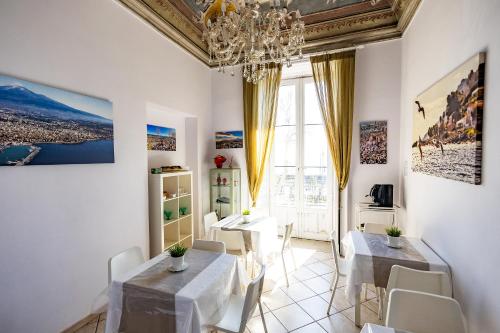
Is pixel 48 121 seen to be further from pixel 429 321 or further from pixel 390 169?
pixel 390 169

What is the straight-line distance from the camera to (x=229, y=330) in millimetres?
1772

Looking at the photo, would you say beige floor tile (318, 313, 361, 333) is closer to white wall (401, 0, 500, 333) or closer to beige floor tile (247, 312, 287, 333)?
beige floor tile (247, 312, 287, 333)

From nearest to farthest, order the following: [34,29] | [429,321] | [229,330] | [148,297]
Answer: [429,321] < [148,297] < [229,330] < [34,29]

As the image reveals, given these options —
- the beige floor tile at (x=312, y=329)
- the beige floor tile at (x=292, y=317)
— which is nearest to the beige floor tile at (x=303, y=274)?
the beige floor tile at (x=292, y=317)

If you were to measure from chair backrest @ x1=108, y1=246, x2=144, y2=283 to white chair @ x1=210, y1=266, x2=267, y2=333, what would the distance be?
967mm

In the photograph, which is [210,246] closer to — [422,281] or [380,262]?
[380,262]

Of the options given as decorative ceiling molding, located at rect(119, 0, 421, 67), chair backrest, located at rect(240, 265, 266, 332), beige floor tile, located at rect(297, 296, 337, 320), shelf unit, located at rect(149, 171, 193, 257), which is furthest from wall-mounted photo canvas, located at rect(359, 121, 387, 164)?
chair backrest, located at rect(240, 265, 266, 332)

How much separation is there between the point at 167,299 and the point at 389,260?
73.0 inches

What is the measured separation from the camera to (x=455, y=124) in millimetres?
1914

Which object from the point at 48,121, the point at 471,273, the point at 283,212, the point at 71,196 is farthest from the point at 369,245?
the point at 48,121

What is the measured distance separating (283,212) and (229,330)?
3277 mm

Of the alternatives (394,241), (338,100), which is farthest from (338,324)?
(338,100)

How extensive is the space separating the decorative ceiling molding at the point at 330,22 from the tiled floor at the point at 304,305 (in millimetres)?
3524

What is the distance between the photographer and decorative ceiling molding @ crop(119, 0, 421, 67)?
322cm
